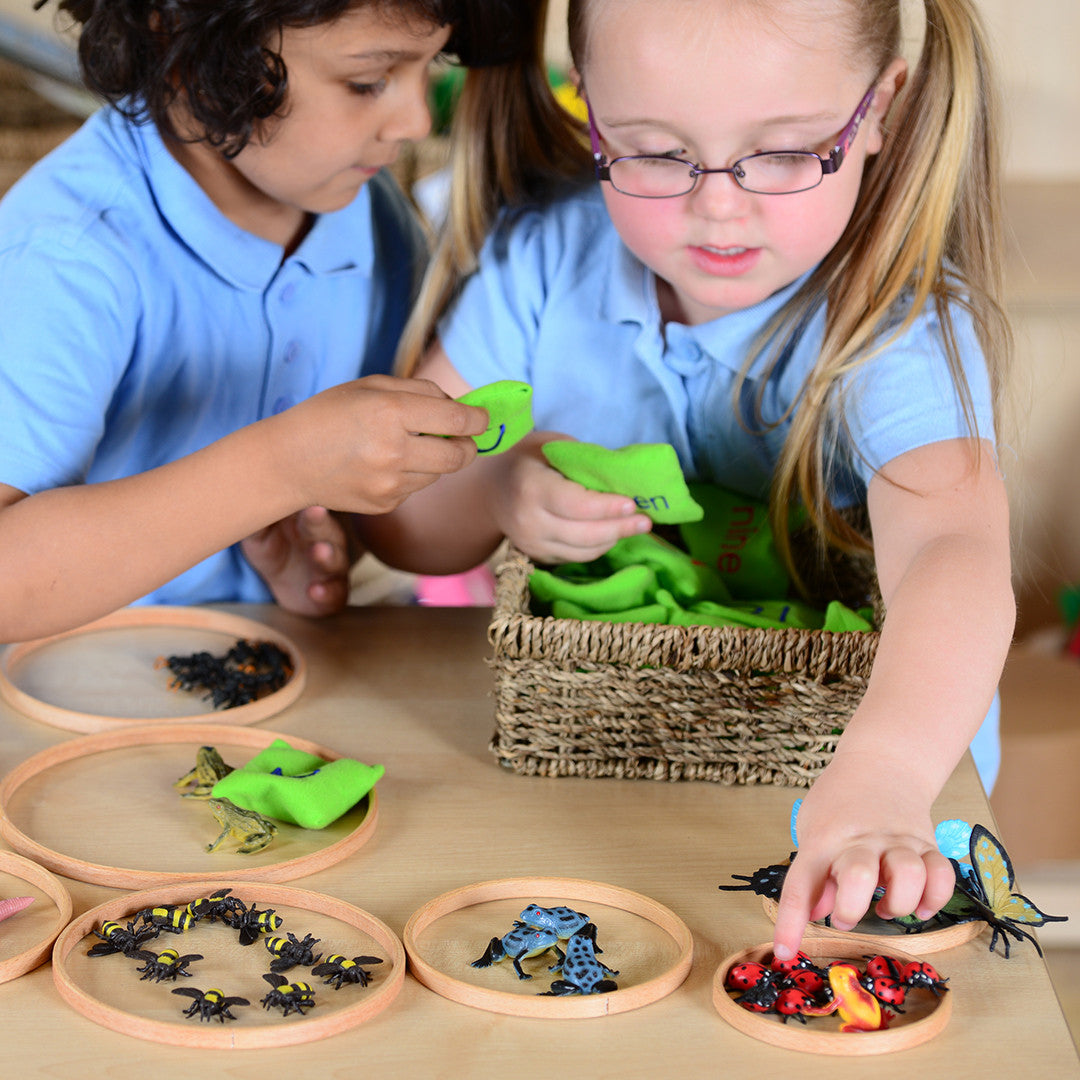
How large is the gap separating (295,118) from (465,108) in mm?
214

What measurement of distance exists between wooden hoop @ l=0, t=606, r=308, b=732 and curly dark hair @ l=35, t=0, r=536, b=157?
0.39 meters

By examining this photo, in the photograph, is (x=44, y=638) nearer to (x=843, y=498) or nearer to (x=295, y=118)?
(x=295, y=118)

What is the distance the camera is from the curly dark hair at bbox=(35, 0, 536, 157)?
93 cm

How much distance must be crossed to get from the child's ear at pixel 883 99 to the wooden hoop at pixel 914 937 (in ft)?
1.89

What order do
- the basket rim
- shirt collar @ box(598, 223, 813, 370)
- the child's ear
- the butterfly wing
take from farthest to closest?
1. shirt collar @ box(598, 223, 813, 370)
2. the child's ear
3. the basket rim
4. the butterfly wing

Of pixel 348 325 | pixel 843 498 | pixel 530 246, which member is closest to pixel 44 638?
pixel 348 325

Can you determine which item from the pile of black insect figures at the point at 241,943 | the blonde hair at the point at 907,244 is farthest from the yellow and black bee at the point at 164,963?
the blonde hair at the point at 907,244

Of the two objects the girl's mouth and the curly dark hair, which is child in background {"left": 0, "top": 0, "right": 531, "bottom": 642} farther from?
the girl's mouth

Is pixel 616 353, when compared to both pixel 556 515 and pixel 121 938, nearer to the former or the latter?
pixel 556 515

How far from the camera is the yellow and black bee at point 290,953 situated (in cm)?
63

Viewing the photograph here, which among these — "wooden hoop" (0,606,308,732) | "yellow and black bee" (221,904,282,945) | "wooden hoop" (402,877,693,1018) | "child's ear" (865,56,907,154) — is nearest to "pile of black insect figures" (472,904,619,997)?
"wooden hoop" (402,877,693,1018)

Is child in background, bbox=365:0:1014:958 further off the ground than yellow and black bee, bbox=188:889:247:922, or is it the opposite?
child in background, bbox=365:0:1014:958

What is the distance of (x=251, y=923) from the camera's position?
0.66m

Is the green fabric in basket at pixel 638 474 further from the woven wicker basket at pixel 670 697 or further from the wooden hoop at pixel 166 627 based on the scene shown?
the wooden hoop at pixel 166 627
